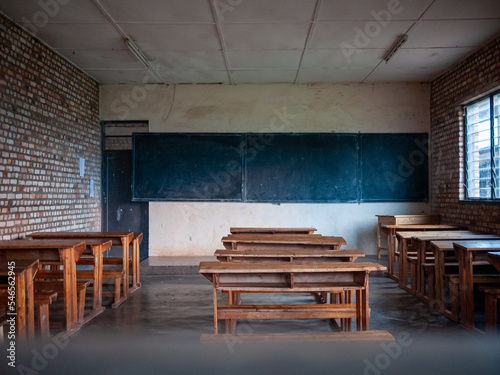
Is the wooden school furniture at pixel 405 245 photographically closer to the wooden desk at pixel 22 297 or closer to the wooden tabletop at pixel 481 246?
the wooden tabletop at pixel 481 246

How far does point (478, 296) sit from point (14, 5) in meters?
5.67

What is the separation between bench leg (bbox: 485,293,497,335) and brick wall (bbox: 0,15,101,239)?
14.9 feet

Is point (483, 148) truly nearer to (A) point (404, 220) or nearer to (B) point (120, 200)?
(A) point (404, 220)

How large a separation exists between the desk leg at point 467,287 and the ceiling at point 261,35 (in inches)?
97.6

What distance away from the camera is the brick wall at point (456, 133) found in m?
4.60

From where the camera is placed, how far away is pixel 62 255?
290 cm

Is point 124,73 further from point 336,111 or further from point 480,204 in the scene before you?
point 480,204

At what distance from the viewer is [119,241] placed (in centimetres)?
407

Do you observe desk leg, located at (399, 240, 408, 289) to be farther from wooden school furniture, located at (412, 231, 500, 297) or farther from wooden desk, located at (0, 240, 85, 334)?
wooden desk, located at (0, 240, 85, 334)

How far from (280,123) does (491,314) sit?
4.31m

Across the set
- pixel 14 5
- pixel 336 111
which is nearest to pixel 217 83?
pixel 336 111

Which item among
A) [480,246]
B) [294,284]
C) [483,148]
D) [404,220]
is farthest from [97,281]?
[483,148]

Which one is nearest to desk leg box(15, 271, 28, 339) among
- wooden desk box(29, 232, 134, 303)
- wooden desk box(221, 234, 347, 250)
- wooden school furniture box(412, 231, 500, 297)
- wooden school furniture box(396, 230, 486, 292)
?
wooden desk box(29, 232, 134, 303)

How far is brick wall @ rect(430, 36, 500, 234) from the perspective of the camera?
4602mm
